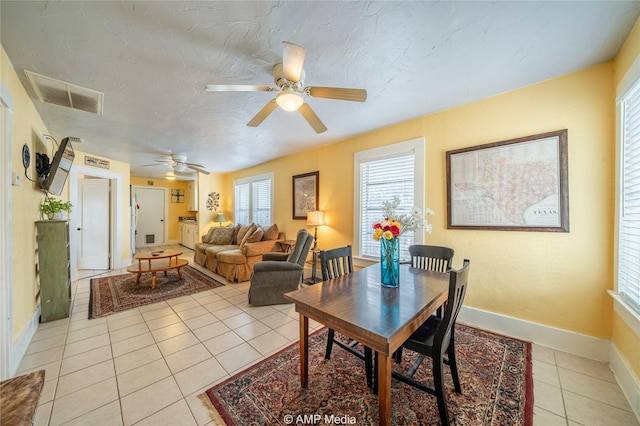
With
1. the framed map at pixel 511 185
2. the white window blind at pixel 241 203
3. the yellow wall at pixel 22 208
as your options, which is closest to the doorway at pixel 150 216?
the white window blind at pixel 241 203

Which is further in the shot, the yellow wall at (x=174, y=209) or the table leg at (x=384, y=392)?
the yellow wall at (x=174, y=209)

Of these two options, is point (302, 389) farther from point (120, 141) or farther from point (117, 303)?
point (120, 141)

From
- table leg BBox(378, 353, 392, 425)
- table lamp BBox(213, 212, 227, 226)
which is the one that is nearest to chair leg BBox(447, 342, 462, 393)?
table leg BBox(378, 353, 392, 425)

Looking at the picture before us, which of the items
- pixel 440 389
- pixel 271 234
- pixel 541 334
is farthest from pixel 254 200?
pixel 541 334

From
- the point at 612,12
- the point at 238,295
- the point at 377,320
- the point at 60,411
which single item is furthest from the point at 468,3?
the point at 238,295

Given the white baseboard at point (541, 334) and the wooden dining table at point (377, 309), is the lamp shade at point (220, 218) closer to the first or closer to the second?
the wooden dining table at point (377, 309)

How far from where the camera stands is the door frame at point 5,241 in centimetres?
167

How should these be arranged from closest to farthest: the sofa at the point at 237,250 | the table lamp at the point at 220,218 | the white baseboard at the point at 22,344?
the white baseboard at the point at 22,344, the sofa at the point at 237,250, the table lamp at the point at 220,218

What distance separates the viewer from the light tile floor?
1447mm

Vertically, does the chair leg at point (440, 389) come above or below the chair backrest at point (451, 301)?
below

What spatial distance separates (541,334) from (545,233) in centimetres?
94

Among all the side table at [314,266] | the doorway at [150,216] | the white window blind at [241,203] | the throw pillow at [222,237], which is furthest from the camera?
the doorway at [150,216]

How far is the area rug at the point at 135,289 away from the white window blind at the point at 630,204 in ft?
15.2

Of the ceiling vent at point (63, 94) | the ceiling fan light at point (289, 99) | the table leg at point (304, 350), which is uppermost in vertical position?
the ceiling vent at point (63, 94)
